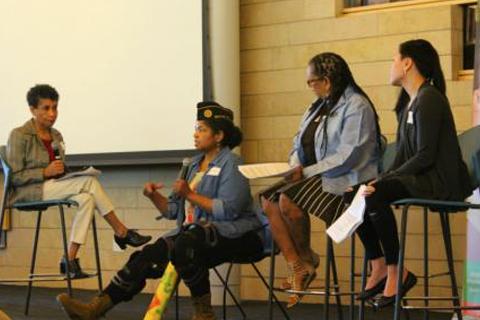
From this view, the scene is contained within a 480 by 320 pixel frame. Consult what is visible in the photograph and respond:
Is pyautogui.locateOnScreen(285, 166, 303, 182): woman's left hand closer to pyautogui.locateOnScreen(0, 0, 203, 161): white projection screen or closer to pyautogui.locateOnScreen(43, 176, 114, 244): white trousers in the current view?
pyautogui.locateOnScreen(43, 176, 114, 244): white trousers

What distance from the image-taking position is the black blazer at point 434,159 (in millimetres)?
3932

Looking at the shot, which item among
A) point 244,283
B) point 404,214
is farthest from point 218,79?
point 404,214

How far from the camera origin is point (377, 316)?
17.9 feet

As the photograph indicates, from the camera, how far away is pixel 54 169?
5.50 m

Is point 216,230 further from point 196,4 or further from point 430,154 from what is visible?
point 196,4

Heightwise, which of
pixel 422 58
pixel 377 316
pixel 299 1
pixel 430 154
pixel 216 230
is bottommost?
pixel 377 316

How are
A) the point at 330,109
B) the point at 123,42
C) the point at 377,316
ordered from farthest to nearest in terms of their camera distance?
the point at 123,42
the point at 377,316
the point at 330,109

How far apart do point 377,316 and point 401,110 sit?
1.54 metres

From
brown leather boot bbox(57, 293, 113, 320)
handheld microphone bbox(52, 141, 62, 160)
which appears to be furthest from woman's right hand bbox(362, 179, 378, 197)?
handheld microphone bbox(52, 141, 62, 160)

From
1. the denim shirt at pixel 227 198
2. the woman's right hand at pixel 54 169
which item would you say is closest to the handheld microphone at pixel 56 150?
the woman's right hand at pixel 54 169

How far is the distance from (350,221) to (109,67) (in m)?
3.30

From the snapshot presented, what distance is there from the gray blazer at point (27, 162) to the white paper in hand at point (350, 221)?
6.98ft

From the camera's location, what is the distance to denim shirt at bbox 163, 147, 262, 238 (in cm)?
474

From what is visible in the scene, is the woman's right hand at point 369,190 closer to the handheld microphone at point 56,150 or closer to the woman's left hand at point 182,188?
the woman's left hand at point 182,188
